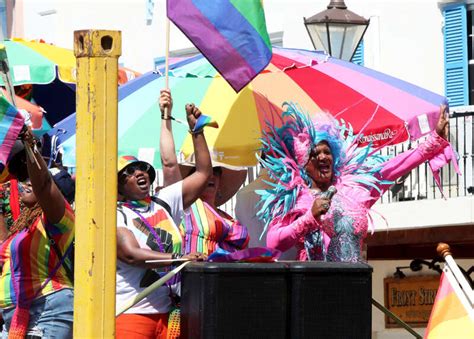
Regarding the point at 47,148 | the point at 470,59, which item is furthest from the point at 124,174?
the point at 470,59

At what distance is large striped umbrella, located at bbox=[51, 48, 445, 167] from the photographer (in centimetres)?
850

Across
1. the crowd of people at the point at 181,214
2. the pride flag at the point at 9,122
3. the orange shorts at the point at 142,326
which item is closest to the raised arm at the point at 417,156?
the crowd of people at the point at 181,214

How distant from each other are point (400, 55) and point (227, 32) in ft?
35.4

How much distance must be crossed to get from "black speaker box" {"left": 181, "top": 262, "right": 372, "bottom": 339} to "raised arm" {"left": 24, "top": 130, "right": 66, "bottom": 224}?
2.72 feet

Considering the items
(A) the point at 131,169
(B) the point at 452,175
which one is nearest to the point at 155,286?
(A) the point at 131,169

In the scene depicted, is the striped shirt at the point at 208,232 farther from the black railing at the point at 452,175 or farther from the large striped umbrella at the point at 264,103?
the black railing at the point at 452,175

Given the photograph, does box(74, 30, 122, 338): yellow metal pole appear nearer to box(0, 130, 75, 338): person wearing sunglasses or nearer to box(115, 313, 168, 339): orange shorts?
box(0, 130, 75, 338): person wearing sunglasses

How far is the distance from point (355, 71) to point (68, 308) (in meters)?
3.35

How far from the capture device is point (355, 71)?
9609 mm

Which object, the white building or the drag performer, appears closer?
the drag performer

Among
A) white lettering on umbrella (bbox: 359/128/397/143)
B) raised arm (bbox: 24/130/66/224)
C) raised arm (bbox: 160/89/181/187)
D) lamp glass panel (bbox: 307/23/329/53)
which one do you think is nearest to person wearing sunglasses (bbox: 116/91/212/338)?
raised arm (bbox: 160/89/181/187)

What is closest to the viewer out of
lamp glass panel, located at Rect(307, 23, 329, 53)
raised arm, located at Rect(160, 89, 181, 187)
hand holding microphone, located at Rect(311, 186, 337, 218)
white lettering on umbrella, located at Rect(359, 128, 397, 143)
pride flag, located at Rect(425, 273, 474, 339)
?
pride flag, located at Rect(425, 273, 474, 339)

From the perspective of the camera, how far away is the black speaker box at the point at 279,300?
6.05m

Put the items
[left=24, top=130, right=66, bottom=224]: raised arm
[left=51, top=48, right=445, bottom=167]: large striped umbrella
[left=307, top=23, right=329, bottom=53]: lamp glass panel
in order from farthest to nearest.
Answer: [left=307, top=23, right=329, bottom=53]: lamp glass panel < [left=51, top=48, right=445, bottom=167]: large striped umbrella < [left=24, top=130, right=66, bottom=224]: raised arm
